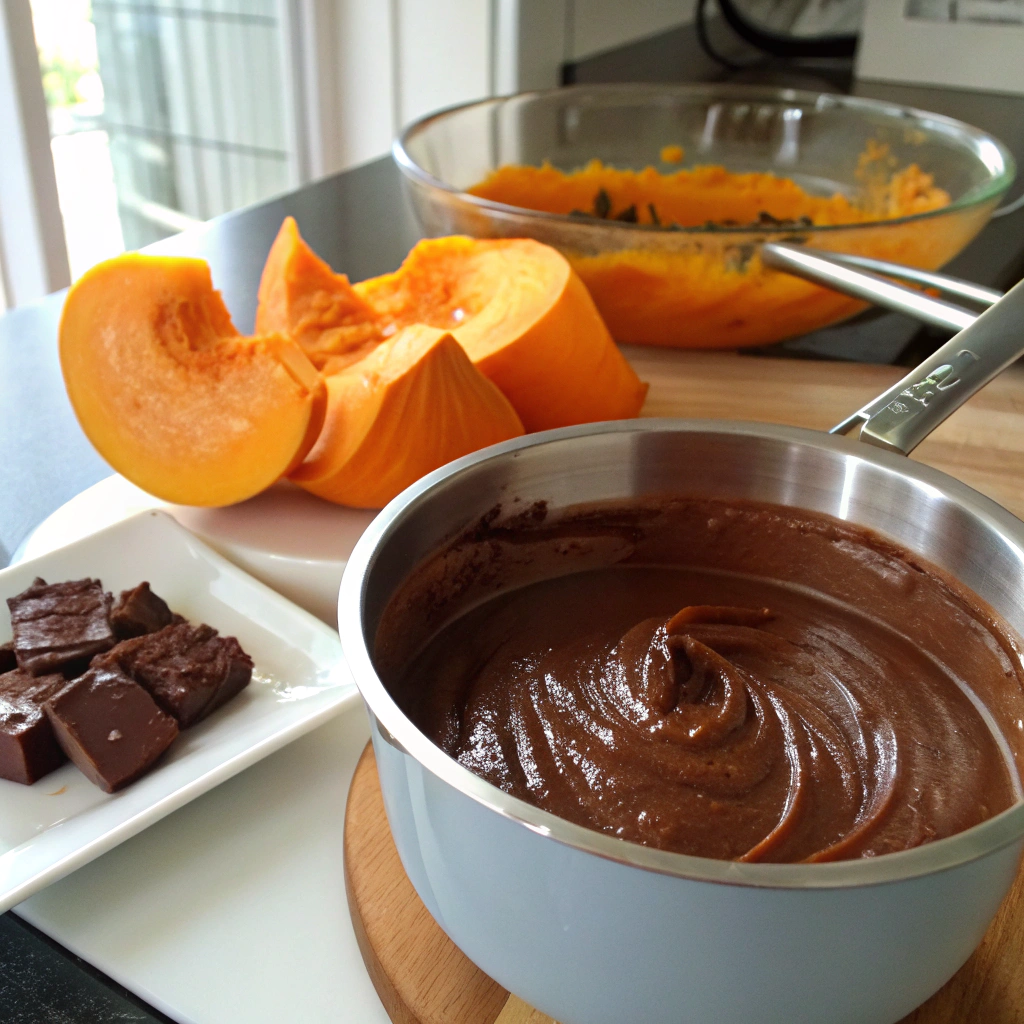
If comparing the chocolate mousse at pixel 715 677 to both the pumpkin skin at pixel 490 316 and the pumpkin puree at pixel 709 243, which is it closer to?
the pumpkin skin at pixel 490 316

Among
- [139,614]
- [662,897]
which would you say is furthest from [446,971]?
[139,614]

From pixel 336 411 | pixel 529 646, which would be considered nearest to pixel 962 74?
pixel 336 411

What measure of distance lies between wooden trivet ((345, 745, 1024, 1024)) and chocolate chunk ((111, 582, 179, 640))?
0.74 feet

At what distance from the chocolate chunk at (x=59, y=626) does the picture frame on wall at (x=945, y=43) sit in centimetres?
202

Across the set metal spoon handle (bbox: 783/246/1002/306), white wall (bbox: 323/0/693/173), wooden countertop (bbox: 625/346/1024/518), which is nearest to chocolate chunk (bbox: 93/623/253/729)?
wooden countertop (bbox: 625/346/1024/518)

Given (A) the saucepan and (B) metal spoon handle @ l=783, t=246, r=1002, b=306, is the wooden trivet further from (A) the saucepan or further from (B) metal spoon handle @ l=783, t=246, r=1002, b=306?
(B) metal spoon handle @ l=783, t=246, r=1002, b=306

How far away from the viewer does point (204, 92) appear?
225cm

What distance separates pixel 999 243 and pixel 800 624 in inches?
40.8

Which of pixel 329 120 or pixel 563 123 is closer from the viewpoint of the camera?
pixel 563 123

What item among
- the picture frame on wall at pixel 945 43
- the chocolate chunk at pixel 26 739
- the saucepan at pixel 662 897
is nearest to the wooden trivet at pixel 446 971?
the saucepan at pixel 662 897

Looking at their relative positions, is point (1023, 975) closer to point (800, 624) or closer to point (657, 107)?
point (800, 624)

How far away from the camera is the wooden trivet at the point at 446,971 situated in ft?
1.50

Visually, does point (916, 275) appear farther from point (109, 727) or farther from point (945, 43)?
point (945, 43)

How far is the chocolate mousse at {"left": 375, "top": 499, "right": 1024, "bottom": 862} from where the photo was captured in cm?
46
